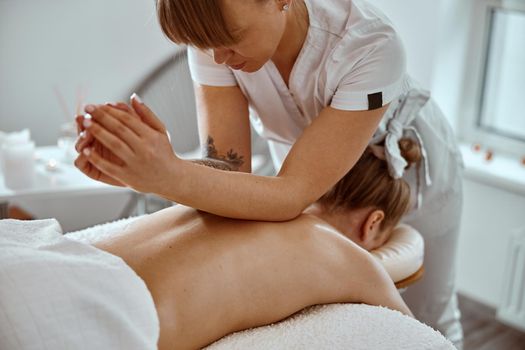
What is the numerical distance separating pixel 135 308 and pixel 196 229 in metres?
0.25

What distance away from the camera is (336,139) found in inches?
63.9

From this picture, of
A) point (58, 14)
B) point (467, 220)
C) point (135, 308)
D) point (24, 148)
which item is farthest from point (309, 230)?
point (58, 14)

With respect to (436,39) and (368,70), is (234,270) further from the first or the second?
(436,39)

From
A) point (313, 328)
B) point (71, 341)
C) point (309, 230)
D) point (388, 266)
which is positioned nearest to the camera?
point (71, 341)

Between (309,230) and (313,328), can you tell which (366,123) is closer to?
(309,230)

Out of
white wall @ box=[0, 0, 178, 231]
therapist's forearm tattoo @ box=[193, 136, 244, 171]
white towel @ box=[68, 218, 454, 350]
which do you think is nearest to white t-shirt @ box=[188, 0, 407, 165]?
therapist's forearm tattoo @ box=[193, 136, 244, 171]

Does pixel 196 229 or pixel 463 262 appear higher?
pixel 196 229

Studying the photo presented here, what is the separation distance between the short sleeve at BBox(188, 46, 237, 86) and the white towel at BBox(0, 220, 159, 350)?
615 millimetres

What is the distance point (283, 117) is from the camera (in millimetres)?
1964

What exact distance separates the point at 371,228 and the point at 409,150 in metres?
0.25

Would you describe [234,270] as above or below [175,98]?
above

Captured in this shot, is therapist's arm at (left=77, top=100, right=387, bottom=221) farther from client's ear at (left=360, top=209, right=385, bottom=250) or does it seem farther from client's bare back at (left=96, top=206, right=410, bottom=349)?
client's ear at (left=360, top=209, right=385, bottom=250)

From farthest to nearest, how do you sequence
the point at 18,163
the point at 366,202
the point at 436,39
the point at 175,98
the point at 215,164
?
1. the point at 175,98
2. the point at 436,39
3. the point at 18,163
4. the point at 366,202
5. the point at 215,164

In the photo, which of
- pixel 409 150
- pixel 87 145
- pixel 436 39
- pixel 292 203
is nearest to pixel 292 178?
pixel 292 203
